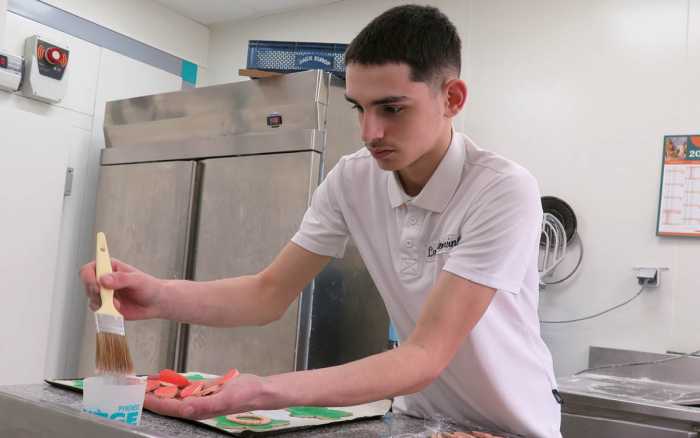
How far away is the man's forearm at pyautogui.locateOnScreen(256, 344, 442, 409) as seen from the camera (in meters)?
0.99

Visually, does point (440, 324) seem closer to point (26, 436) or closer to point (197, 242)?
point (26, 436)

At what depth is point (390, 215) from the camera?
4.69ft

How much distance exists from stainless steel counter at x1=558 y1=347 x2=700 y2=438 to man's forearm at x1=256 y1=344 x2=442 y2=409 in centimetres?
126

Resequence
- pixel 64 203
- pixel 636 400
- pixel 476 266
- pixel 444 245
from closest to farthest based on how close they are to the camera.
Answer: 1. pixel 476 266
2. pixel 444 245
3. pixel 636 400
4. pixel 64 203

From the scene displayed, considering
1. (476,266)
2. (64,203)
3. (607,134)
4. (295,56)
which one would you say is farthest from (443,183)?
(64,203)

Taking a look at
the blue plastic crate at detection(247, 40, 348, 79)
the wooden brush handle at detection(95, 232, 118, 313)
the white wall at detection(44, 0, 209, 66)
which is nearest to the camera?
the wooden brush handle at detection(95, 232, 118, 313)

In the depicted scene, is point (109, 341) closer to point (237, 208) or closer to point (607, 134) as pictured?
point (237, 208)

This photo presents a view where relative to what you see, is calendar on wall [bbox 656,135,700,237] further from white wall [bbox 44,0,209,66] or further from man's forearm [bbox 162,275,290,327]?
white wall [bbox 44,0,209,66]

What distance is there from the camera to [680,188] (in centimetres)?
274

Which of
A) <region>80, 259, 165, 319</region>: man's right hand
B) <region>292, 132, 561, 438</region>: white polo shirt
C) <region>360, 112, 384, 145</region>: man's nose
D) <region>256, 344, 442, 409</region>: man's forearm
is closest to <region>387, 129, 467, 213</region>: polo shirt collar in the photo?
<region>292, 132, 561, 438</region>: white polo shirt

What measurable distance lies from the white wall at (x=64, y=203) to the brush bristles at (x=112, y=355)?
2500 millimetres

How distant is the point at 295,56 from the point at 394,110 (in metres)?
1.74

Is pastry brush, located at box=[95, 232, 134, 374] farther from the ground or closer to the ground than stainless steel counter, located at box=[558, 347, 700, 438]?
farther from the ground

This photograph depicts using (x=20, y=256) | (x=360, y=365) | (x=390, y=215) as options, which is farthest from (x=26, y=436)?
(x=20, y=256)
